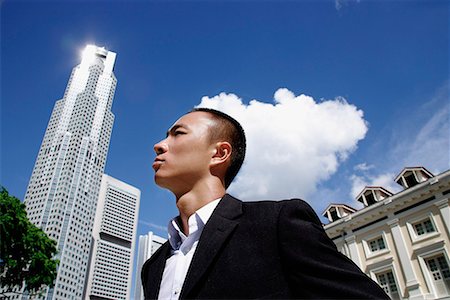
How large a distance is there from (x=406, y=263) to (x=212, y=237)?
18.9 metres

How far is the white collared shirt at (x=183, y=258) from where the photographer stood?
156 cm

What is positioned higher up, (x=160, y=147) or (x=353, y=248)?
(x=353, y=248)

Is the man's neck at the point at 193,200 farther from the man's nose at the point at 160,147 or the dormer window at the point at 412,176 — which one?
the dormer window at the point at 412,176

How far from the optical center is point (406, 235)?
16938 mm

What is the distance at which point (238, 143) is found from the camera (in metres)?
2.41

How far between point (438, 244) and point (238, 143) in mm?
17843

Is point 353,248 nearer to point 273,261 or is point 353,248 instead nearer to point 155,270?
point 155,270

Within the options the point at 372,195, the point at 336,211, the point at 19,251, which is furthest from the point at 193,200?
the point at 336,211

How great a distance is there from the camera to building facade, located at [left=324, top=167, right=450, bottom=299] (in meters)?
15.3

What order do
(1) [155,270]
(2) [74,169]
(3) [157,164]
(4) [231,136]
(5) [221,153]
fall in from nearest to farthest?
(1) [155,270]
(3) [157,164]
(5) [221,153]
(4) [231,136]
(2) [74,169]

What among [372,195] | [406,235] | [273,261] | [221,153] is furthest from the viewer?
[372,195]

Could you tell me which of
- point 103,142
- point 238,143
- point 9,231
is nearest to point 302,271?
point 238,143

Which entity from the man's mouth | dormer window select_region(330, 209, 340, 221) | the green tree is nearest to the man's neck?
the man's mouth

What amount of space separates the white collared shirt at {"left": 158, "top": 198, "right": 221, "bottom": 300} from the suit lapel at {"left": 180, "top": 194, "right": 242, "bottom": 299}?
0.09 meters
